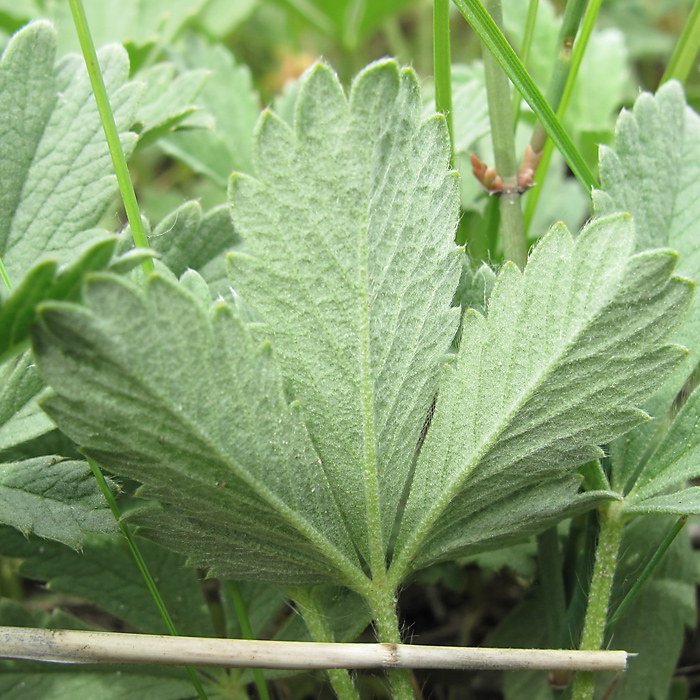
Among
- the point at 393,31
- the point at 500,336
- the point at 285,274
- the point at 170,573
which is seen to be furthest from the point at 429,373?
the point at 393,31

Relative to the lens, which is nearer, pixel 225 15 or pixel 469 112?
pixel 469 112

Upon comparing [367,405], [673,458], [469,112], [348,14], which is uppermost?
[348,14]

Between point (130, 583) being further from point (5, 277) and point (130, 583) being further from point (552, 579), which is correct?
point (552, 579)

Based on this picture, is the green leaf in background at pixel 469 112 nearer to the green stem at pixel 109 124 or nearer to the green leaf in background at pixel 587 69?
the green leaf in background at pixel 587 69

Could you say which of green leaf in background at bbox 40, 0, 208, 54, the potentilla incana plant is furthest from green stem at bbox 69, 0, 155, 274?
green leaf in background at bbox 40, 0, 208, 54

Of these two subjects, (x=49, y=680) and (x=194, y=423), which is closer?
(x=194, y=423)

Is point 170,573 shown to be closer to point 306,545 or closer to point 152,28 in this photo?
point 306,545

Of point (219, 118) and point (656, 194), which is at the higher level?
point (219, 118)

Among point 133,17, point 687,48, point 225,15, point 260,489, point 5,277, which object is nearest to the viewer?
point 260,489

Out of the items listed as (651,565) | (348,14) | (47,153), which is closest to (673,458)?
(651,565)
